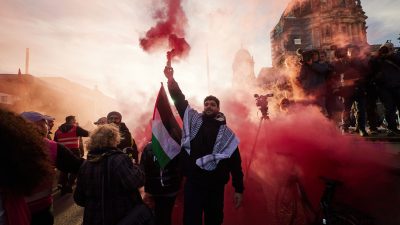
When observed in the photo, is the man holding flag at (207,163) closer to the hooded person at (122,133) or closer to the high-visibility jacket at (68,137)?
the hooded person at (122,133)

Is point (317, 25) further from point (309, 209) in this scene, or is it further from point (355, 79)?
point (309, 209)

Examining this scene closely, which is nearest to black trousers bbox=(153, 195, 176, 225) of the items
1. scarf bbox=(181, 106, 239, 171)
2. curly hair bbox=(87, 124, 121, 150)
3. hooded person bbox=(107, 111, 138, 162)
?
scarf bbox=(181, 106, 239, 171)

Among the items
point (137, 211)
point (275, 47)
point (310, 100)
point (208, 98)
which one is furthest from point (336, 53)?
point (275, 47)

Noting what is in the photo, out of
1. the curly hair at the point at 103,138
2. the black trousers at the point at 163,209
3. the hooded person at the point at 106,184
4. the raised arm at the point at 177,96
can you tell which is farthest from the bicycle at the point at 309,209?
the curly hair at the point at 103,138

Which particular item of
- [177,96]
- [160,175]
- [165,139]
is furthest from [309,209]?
[177,96]

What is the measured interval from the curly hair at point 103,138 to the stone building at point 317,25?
177 feet

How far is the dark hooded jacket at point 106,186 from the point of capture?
261 centimetres

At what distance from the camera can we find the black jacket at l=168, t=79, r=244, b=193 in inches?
135

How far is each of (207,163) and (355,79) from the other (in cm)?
603

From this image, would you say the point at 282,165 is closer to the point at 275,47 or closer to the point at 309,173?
the point at 309,173

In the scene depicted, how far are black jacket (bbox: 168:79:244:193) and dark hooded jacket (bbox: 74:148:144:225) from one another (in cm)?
93

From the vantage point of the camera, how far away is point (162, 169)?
3932mm

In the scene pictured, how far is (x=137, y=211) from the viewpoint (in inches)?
107

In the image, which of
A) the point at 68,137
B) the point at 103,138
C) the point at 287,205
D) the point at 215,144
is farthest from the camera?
the point at 68,137
